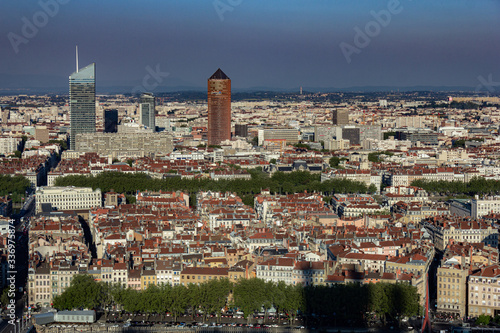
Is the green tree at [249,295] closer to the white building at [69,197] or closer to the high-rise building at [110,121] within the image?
the white building at [69,197]

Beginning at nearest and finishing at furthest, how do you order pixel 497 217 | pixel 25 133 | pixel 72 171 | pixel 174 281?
pixel 174 281
pixel 497 217
pixel 72 171
pixel 25 133

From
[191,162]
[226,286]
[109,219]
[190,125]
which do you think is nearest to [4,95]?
[190,125]

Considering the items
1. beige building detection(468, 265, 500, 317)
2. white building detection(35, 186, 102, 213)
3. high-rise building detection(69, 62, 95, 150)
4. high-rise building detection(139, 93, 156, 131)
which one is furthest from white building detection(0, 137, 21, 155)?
beige building detection(468, 265, 500, 317)

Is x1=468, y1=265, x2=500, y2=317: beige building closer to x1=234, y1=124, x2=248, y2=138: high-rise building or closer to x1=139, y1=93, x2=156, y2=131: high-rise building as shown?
x1=234, y1=124, x2=248, y2=138: high-rise building

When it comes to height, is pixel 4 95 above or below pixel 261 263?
above

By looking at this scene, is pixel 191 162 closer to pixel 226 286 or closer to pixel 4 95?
pixel 226 286

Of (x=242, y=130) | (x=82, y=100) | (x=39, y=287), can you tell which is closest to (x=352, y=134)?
(x=242, y=130)

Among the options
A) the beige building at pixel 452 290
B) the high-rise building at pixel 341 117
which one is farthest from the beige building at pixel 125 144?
the beige building at pixel 452 290
